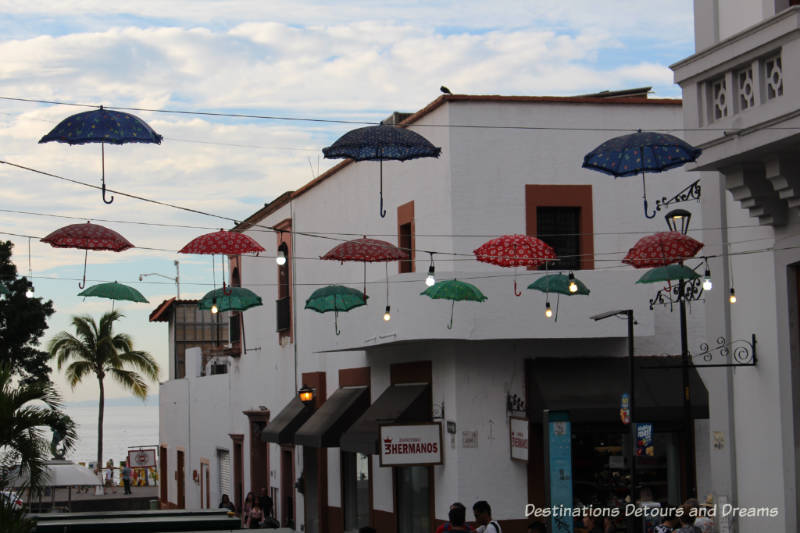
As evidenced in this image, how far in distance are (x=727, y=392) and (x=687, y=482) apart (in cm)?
796

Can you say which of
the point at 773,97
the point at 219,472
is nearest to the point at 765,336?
the point at 773,97

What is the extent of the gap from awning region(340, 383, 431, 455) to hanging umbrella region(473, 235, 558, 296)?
16.1 ft

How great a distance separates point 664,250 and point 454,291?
371cm

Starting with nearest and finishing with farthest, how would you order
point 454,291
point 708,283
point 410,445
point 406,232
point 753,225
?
point 753,225 < point 708,283 < point 454,291 < point 410,445 < point 406,232

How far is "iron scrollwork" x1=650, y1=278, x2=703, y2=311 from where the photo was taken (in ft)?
67.2

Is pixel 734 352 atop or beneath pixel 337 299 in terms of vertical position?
beneath

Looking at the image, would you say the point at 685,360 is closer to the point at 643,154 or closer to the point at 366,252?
the point at 643,154

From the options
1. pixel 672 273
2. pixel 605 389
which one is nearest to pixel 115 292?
pixel 605 389

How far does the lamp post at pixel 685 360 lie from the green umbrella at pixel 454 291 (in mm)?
3330

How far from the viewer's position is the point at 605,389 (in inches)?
869

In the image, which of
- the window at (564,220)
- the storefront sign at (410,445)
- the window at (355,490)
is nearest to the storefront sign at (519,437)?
the storefront sign at (410,445)

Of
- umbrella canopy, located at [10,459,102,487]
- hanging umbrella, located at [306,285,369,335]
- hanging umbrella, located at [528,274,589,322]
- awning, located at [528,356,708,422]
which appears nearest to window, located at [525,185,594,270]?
hanging umbrella, located at [528,274,589,322]

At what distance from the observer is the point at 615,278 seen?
21734 millimetres

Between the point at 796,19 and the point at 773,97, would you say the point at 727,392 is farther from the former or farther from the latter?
the point at 796,19
